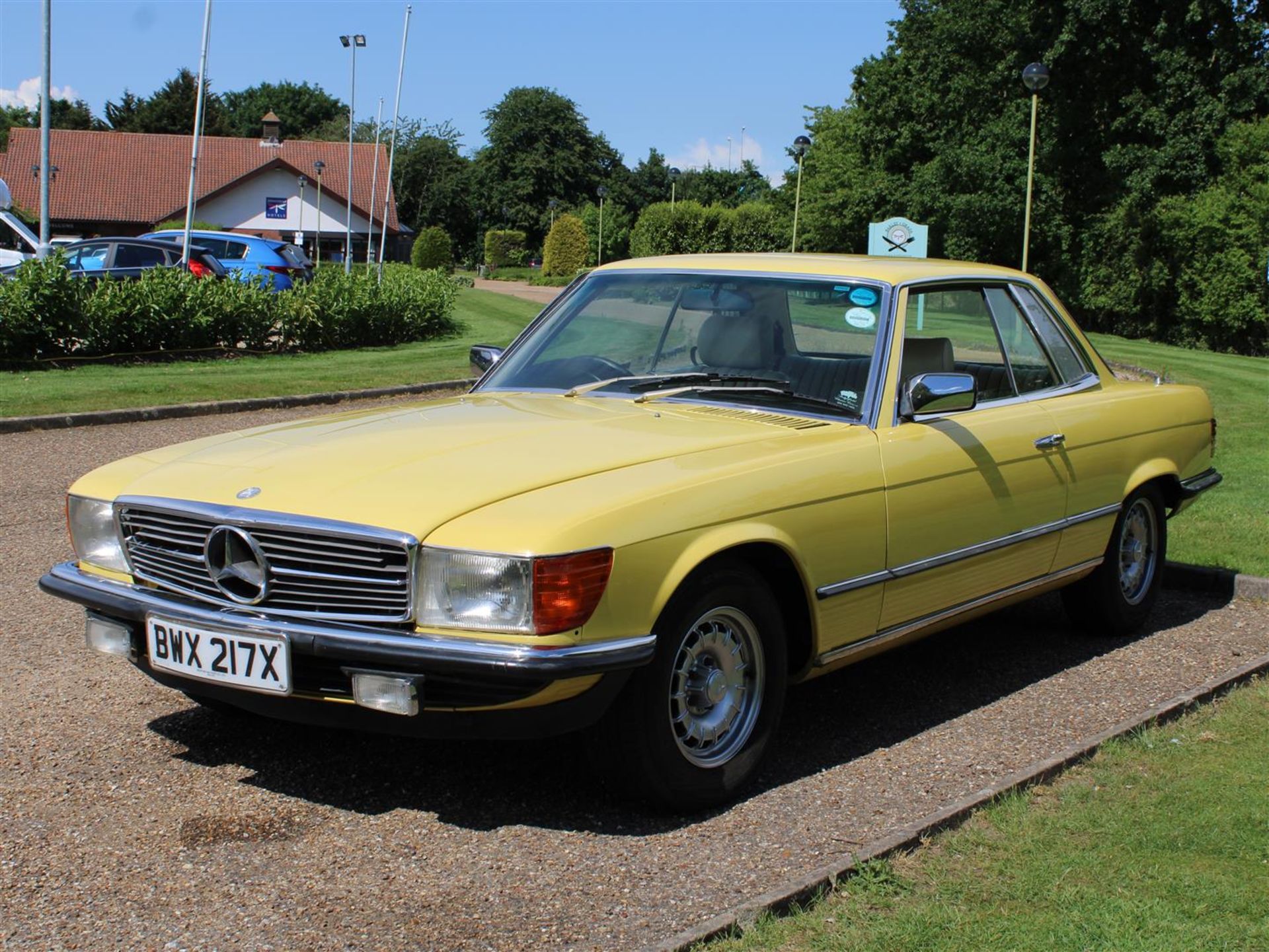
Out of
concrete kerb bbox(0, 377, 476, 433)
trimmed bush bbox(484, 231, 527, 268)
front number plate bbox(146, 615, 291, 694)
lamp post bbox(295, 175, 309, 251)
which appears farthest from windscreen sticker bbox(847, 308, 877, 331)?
trimmed bush bbox(484, 231, 527, 268)

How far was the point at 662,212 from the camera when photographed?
61.9 m

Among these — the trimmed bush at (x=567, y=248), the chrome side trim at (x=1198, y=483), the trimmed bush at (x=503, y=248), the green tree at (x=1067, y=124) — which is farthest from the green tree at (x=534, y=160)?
the chrome side trim at (x=1198, y=483)

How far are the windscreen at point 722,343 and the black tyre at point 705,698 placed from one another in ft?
3.53

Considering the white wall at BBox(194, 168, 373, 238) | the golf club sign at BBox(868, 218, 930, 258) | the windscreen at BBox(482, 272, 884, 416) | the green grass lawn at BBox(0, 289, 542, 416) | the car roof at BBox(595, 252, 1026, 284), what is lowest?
the green grass lawn at BBox(0, 289, 542, 416)

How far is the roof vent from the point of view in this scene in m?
4.90

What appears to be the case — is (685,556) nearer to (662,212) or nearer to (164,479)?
(164,479)

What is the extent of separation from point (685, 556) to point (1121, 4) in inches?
1557

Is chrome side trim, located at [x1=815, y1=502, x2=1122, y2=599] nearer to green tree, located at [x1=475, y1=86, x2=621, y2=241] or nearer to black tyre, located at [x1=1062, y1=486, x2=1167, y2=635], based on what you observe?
black tyre, located at [x1=1062, y1=486, x2=1167, y2=635]

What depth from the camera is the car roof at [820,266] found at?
18.0 ft

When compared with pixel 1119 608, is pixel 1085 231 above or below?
above

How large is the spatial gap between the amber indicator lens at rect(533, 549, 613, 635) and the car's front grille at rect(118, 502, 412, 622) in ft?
1.19

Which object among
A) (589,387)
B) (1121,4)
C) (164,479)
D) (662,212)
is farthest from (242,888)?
(662,212)

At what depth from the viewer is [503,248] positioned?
89062 mm

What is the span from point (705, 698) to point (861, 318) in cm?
Result: 177
